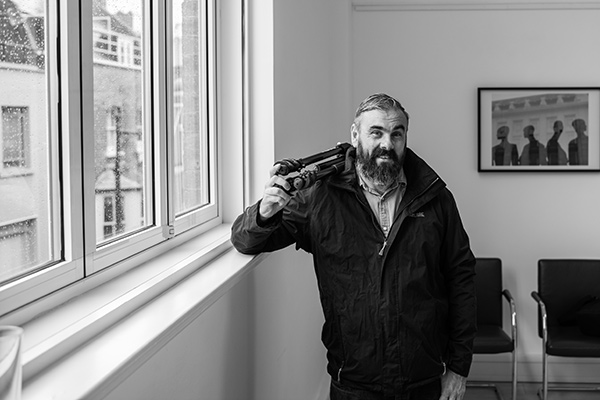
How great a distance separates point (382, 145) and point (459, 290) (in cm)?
57

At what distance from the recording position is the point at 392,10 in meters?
5.38

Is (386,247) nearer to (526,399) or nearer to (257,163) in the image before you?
(257,163)

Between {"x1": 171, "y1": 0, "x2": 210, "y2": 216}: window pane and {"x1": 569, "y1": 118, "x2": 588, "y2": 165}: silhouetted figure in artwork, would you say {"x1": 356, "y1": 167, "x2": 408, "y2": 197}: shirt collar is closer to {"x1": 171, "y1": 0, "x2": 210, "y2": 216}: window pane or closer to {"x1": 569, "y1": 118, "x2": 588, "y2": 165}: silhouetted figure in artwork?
{"x1": 171, "y1": 0, "x2": 210, "y2": 216}: window pane

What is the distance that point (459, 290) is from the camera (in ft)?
9.00

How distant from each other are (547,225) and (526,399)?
116 centimetres

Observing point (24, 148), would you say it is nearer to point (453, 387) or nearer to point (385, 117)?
point (385, 117)

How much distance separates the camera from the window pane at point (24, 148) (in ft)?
5.03

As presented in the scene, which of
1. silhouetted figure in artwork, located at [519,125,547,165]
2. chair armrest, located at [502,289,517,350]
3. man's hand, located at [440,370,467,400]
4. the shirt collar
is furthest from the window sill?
silhouetted figure in artwork, located at [519,125,547,165]

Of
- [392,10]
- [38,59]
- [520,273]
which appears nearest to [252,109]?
[38,59]

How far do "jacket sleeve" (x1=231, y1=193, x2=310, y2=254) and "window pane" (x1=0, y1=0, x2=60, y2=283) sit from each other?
85 cm

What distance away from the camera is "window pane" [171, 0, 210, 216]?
2.69 m

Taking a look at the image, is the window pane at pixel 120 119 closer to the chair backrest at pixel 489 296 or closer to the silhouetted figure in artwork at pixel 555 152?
the chair backrest at pixel 489 296

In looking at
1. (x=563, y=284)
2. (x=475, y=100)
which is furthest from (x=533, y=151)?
(x=563, y=284)

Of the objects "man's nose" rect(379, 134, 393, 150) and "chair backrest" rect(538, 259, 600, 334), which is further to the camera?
"chair backrest" rect(538, 259, 600, 334)
